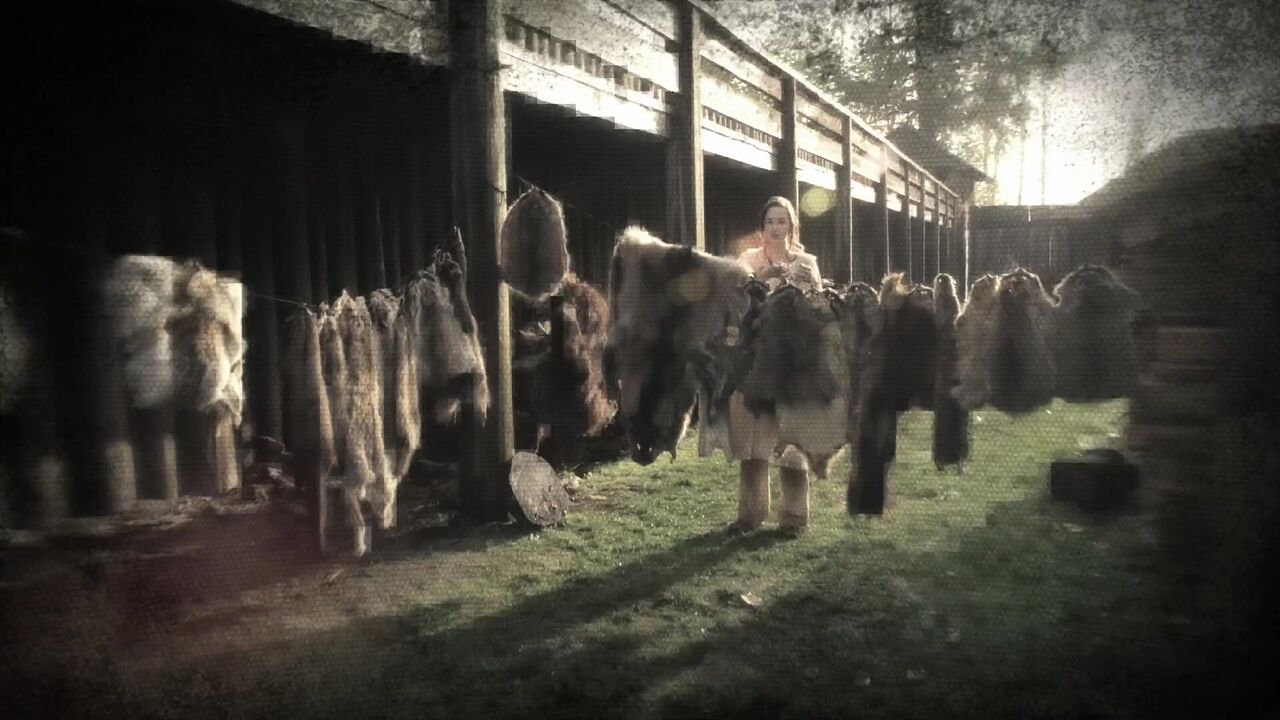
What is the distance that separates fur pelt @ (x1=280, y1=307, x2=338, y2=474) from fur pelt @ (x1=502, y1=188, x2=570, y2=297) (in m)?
0.83

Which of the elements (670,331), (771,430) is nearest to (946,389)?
(771,430)

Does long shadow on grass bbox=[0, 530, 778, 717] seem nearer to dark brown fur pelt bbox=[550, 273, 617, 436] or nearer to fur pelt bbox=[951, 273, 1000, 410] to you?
dark brown fur pelt bbox=[550, 273, 617, 436]

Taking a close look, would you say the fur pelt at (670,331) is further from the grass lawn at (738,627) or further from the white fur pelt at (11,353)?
the white fur pelt at (11,353)

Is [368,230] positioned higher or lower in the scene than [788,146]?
lower

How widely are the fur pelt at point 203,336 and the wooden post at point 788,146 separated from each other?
262 cm

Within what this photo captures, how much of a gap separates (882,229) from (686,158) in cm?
107

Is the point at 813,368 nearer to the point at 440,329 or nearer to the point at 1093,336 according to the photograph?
the point at 1093,336

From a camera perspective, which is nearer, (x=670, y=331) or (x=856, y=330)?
(x=856, y=330)

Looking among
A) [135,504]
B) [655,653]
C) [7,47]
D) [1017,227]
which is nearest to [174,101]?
[7,47]

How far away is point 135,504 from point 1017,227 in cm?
374

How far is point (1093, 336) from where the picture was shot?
2336 mm

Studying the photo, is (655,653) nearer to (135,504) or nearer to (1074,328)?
(1074,328)

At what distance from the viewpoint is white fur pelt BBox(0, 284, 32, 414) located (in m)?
2.84

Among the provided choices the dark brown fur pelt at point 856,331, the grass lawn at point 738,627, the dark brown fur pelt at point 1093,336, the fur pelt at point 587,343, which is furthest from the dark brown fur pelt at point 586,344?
the dark brown fur pelt at point 1093,336
